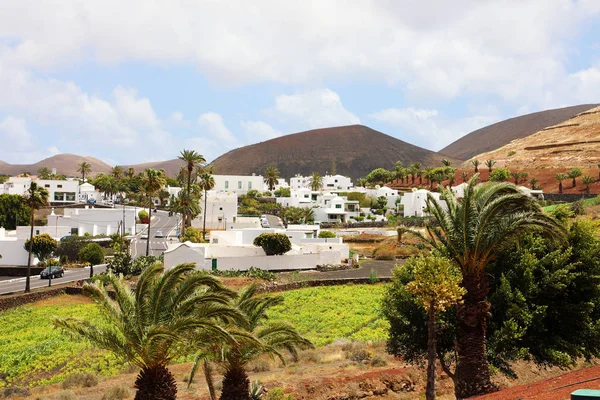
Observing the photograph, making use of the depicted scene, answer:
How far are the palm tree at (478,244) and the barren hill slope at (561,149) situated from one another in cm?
10700

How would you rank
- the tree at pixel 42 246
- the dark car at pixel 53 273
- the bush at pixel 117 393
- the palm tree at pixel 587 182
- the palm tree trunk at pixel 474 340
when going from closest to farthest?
the palm tree trunk at pixel 474 340
the bush at pixel 117 393
the dark car at pixel 53 273
the tree at pixel 42 246
the palm tree at pixel 587 182

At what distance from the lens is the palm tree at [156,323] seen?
12.0 metres

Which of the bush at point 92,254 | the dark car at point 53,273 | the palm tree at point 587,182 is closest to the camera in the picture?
the dark car at point 53,273

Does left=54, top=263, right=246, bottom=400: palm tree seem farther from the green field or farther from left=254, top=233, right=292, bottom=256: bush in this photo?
left=254, top=233, right=292, bottom=256: bush

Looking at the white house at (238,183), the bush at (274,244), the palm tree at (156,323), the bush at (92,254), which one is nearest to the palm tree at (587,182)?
the bush at (274,244)

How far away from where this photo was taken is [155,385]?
12.1 m

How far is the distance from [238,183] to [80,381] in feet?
366

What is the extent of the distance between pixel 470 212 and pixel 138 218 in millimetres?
76079

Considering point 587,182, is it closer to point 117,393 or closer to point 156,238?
point 156,238

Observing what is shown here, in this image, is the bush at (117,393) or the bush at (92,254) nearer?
the bush at (117,393)

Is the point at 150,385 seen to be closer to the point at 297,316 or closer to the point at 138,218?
the point at 297,316

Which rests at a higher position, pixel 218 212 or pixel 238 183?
pixel 238 183

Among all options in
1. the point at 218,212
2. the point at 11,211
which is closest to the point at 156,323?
the point at 218,212

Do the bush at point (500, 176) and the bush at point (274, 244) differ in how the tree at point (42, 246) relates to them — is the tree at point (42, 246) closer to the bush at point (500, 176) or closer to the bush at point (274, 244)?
the bush at point (274, 244)
